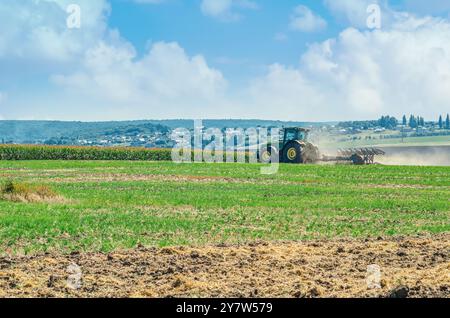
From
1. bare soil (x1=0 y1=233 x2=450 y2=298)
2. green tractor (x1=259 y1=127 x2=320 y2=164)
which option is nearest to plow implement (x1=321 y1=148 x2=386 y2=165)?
green tractor (x1=259 y1=127 x2=320 y2=164)

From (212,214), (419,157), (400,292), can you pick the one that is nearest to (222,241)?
(212,214)

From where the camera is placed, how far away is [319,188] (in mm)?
35375

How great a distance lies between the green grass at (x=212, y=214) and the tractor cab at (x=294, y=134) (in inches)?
731

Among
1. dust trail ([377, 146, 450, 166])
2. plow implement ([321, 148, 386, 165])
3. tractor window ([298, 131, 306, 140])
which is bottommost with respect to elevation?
dust trail ([377, 146, 450, 166])

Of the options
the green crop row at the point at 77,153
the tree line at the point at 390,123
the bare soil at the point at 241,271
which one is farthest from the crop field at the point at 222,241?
the tree line at the point at 390,123

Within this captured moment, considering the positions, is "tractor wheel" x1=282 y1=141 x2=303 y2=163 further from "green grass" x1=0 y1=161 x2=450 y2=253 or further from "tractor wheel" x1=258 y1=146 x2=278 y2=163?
"green grass" x1=0 y1=161 x2=450 y2=253

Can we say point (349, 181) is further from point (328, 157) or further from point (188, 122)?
point (188, 122)

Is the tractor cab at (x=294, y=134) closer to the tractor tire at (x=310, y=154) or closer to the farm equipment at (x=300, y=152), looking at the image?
the farm equipment at (x=300, y=152)

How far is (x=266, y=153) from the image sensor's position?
61.5 meters

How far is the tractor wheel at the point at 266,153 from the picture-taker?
198 feet

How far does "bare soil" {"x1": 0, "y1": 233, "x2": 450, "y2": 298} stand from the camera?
11.1 metres

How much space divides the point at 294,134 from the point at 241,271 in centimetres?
4673

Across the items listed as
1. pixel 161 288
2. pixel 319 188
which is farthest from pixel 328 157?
pixel 161 288
